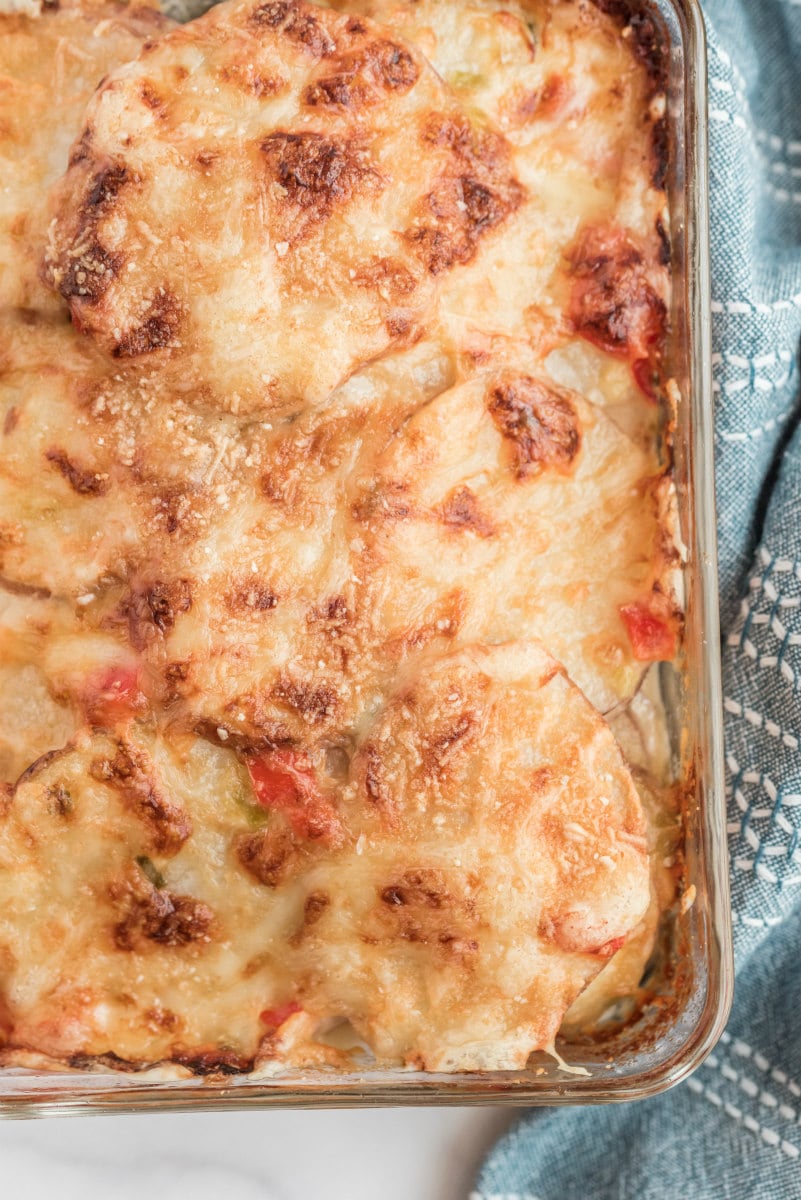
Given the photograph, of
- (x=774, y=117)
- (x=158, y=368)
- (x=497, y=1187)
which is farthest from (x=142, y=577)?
(x=774, y=117)

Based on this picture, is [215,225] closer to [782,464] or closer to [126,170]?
[126,170]

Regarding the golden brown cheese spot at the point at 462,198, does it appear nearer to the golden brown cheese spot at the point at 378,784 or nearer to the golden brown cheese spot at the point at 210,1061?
the golden brown cheese spot at the point at 378,784

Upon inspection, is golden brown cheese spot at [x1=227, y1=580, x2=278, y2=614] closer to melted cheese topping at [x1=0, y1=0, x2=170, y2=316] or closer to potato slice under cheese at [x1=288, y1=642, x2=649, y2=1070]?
potato slice under cheese at [x1=288, y1=642, x2=649, y2=1070]

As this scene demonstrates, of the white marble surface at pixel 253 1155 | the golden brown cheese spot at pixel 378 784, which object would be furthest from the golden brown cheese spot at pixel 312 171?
the white marble surface at pixel 253 1155

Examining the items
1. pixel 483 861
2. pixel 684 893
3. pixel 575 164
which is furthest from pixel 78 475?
pixel 684 893

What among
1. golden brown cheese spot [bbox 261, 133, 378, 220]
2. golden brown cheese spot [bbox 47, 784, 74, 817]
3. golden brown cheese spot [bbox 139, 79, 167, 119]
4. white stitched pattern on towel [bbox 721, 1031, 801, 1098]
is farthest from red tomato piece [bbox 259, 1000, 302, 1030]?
golden brown cheese spot [bbox 139, 79, 167, 119]
